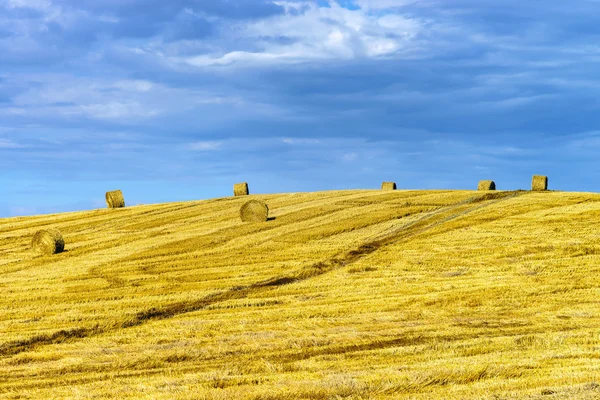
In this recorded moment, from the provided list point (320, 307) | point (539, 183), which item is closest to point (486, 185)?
point (539, 183)

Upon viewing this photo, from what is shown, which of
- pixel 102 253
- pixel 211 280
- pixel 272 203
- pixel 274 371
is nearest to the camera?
pixel 274 371

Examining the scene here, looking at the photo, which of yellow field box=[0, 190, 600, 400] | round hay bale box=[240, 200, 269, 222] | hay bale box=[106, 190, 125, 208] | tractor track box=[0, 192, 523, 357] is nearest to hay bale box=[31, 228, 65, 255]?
yellow field box=[0, 190, 600, 400]

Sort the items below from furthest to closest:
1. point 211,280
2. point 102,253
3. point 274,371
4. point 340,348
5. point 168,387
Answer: point 102,253 < point 211,280 < point 340,348 < point 274,371 < point 168,387

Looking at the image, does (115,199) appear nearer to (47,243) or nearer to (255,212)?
(255,212)

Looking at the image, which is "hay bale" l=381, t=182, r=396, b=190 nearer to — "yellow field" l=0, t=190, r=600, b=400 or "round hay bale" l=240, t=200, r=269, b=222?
"yellow field" l=0, t=190, r=600, b=400

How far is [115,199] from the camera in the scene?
133ft

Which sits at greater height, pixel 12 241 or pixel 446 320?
pixel 12 241

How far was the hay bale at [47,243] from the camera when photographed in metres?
26.0

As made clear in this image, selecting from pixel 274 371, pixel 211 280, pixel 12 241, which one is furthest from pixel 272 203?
pixel 274 371

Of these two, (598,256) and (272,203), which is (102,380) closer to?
(598,256)

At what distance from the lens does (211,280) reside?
2011 cm

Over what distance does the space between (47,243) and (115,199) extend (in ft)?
48.1

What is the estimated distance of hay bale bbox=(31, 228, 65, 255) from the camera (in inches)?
1025

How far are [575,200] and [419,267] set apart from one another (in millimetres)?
13750
